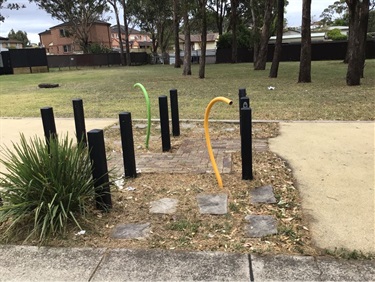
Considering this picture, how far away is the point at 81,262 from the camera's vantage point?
8.71 ft

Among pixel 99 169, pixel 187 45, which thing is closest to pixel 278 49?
pixel 187 45

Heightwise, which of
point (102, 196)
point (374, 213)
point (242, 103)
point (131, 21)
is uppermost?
point (131, 21)

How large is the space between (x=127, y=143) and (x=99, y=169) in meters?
0.89

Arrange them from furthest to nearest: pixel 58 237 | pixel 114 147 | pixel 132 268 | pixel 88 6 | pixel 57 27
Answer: pixel 57 27 → pixel 88 6 → pixel 114 147 → pixel 58 237 → pixel 132 268

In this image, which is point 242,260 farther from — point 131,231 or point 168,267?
point 131,231

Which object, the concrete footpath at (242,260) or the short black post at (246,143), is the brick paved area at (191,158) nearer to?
the short black post at (246,143)

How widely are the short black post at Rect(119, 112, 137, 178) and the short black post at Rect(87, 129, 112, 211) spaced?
0.74 meters

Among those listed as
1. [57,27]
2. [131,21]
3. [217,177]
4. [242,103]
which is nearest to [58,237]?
[217,177]

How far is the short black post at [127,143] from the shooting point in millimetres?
4047

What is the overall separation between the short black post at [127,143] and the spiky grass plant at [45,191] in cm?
82

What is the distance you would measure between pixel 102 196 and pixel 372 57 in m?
37.5

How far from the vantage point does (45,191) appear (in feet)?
10.3

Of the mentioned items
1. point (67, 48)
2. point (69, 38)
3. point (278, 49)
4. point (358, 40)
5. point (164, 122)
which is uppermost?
point (69, 38)

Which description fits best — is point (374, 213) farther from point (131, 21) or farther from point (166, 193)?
point (131, 21)
